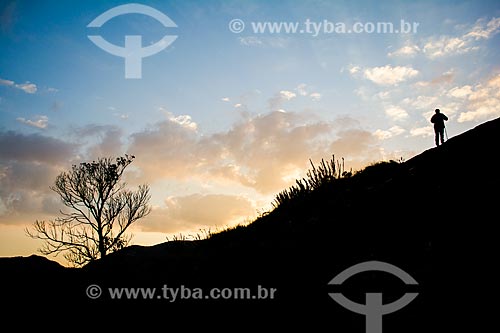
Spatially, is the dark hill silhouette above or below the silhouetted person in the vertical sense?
below

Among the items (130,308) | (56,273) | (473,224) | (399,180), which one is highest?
(399,180)

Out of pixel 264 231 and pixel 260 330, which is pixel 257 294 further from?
pixel 264 231

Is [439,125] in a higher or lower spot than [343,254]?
higher

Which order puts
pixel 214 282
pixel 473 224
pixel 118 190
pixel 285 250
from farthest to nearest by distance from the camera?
pixel 118 190
pixel 285 250
pixel 214 282
pixel 473 224

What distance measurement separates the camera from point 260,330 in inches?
196

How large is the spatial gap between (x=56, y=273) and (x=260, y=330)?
5.29 metres

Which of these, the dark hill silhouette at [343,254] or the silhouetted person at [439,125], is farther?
the silhouetted person at [439,125]

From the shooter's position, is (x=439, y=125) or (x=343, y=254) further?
(x=439, y=125)

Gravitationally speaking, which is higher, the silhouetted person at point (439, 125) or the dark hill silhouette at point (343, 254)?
the silhouetted person at point (439, 125)

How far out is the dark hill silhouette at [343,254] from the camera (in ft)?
15.4

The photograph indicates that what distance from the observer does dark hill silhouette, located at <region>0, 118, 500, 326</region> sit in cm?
471

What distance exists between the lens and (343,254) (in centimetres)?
625

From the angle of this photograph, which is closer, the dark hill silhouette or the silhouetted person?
the dark hill silhouette

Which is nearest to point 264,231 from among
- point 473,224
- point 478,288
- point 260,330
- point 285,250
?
point 285,250
